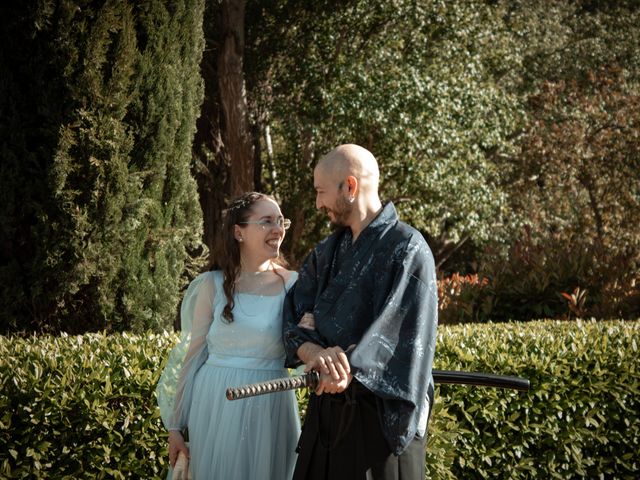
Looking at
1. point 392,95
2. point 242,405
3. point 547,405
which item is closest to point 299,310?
point 242,405

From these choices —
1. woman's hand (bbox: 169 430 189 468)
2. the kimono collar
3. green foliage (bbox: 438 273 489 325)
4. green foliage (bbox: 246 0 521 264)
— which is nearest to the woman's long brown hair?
woman's hand (bbox: 169 430 189 468)

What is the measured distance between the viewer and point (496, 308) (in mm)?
8398

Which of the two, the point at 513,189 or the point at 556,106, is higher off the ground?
the point at 556,106

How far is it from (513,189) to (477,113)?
4263mm

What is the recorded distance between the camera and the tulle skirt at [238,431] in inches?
134

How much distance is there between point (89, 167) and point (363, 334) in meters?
3.59

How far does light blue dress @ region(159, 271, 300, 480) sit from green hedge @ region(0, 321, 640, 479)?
0.75m

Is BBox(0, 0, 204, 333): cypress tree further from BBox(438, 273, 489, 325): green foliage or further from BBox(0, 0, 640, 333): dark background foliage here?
BBox(438, 273, 489, 325): green foliage

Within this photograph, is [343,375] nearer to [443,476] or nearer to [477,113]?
[443,476]

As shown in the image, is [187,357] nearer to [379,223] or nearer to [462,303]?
[379,223]

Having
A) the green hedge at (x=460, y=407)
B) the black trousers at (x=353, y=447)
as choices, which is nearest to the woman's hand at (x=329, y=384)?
the black trousers at (x=353, y=447)

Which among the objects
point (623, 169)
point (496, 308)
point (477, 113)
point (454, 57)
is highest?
point (454, 57)

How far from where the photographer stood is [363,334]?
275 centimetres

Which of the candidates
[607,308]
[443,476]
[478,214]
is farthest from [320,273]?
[478,214]
